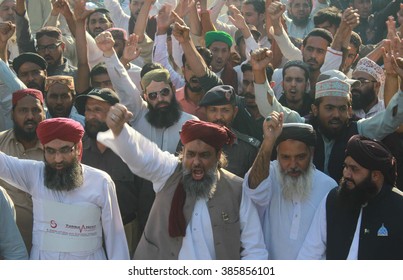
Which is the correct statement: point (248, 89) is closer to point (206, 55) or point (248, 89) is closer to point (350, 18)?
point (206, 55)

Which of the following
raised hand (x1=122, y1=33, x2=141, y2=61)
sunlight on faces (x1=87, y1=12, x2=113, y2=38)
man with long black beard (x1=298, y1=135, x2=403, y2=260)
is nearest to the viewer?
man with long black beard (x1=298, y1=135, x2=403, y2=260)

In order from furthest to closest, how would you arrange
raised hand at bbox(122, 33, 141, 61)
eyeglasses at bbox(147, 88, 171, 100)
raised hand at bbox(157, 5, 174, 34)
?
1. raised hand at bbox(157, 5, 174, 34)
2. raised hand at bbox(122, 33, 141, 61)
3. eyeglasses at bbox(147, 88, 171, 100)

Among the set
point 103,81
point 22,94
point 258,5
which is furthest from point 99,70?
point 258,5

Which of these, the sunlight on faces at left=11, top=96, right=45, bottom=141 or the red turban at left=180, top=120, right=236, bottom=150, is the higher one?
the red turban at left=180, top=120, right=236, bottom=150

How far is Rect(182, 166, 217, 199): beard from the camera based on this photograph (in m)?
Answer: 5.02

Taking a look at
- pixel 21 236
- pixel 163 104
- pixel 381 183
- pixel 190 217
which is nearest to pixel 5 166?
pixel 21 236

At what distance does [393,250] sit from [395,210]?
23cm

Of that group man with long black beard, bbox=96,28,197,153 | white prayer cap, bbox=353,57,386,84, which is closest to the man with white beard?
man with long black beard, bbox=96,28,197,153

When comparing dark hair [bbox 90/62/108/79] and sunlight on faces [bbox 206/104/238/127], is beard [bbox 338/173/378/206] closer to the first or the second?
sunlight on faces [bbox 206/104/238/127]

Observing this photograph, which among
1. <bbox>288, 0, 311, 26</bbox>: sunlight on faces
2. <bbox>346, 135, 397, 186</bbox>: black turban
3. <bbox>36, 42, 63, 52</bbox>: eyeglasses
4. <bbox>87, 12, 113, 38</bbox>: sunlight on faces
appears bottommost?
<bbox>346, 135, 397, 186</bbox>: black turban

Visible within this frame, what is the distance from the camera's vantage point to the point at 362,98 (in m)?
6.76

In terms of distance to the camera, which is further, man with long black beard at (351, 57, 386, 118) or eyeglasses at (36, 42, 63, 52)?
eyeglasses at (36, 42, 63, 52)

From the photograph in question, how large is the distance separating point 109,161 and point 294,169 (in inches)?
55.5

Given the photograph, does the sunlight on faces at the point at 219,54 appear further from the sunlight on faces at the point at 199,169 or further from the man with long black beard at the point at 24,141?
the sunlight on faces at the point at 199,169
